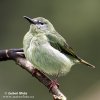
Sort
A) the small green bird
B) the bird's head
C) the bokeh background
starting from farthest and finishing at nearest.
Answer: the bokeh background → the bird's head → the small green bird

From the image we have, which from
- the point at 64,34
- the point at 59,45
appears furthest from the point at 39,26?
the point at 64,34

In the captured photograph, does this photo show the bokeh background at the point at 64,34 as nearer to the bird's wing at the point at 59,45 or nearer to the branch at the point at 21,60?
the bird's wing at the point at 59,45

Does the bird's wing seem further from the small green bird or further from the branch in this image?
the branch

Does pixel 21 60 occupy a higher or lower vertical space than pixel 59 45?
lower

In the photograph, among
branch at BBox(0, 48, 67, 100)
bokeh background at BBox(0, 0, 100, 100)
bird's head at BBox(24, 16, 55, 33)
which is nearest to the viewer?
branch at BBox(0, 48, 67, 100)

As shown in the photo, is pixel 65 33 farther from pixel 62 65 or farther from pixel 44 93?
pixel 62 65

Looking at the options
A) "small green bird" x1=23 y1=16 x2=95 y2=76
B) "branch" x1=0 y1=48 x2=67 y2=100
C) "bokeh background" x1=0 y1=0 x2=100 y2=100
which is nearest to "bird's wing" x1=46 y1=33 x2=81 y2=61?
"small green bird" x1=23 y1=16 x2=95 y2=76

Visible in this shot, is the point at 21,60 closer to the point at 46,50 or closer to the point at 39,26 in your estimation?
the point at 46,50
